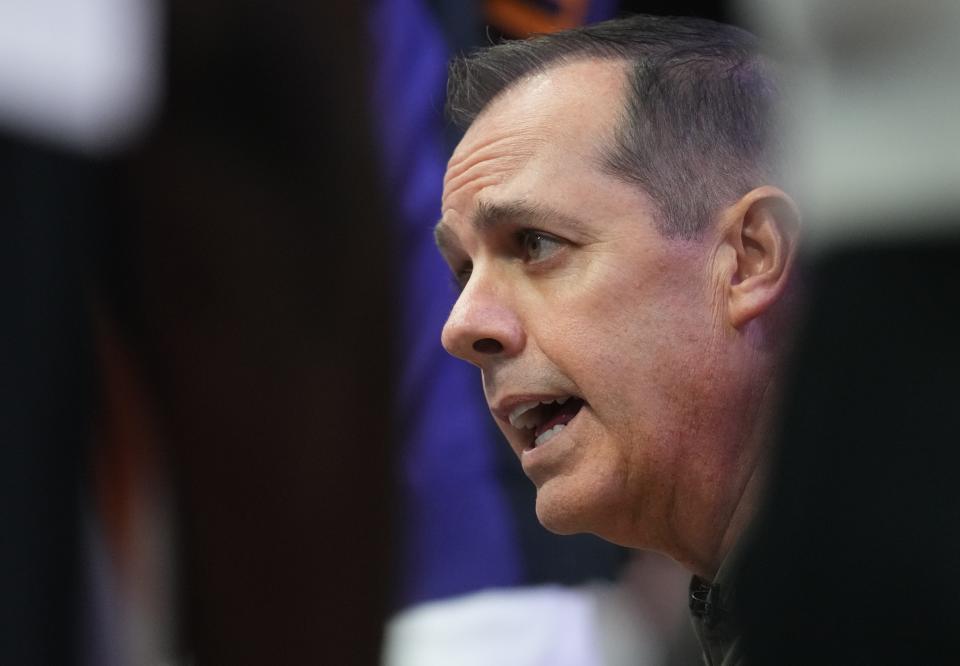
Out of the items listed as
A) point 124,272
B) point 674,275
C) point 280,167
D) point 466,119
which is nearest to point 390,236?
point 280,167

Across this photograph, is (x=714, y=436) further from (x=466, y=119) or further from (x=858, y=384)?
(x=858, y=384)

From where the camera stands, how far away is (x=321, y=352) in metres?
1.81

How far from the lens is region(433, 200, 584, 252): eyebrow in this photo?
288 centimetres

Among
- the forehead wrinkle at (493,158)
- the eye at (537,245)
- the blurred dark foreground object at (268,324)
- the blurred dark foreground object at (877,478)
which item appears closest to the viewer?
the blurred dark foreground object at (877,478)

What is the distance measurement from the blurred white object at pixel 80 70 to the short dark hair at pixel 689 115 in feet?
4.06

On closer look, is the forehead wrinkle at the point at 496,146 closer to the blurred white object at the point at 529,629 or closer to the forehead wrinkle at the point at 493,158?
the forehead wrinkle at the point at 493,158

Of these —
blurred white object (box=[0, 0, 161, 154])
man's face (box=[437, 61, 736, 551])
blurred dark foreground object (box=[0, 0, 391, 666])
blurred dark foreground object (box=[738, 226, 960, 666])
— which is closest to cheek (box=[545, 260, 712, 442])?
man's face (box=[437, 61, 736, 551])

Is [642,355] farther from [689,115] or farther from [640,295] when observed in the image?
[689,115]

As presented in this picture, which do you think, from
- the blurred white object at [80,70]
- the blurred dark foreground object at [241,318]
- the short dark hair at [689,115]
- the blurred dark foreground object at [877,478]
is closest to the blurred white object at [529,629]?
the short dark hair at [689,115]

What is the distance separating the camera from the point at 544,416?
293 centimetres

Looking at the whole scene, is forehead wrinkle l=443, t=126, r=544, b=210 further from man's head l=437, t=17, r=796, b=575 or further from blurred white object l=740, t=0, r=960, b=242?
blurred white object l=740, t=0, r=960, b=242

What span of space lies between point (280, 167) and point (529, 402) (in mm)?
1189

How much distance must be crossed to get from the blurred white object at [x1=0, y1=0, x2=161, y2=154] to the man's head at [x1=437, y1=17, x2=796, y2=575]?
1.16 metres

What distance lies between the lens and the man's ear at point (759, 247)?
9.16 ft
